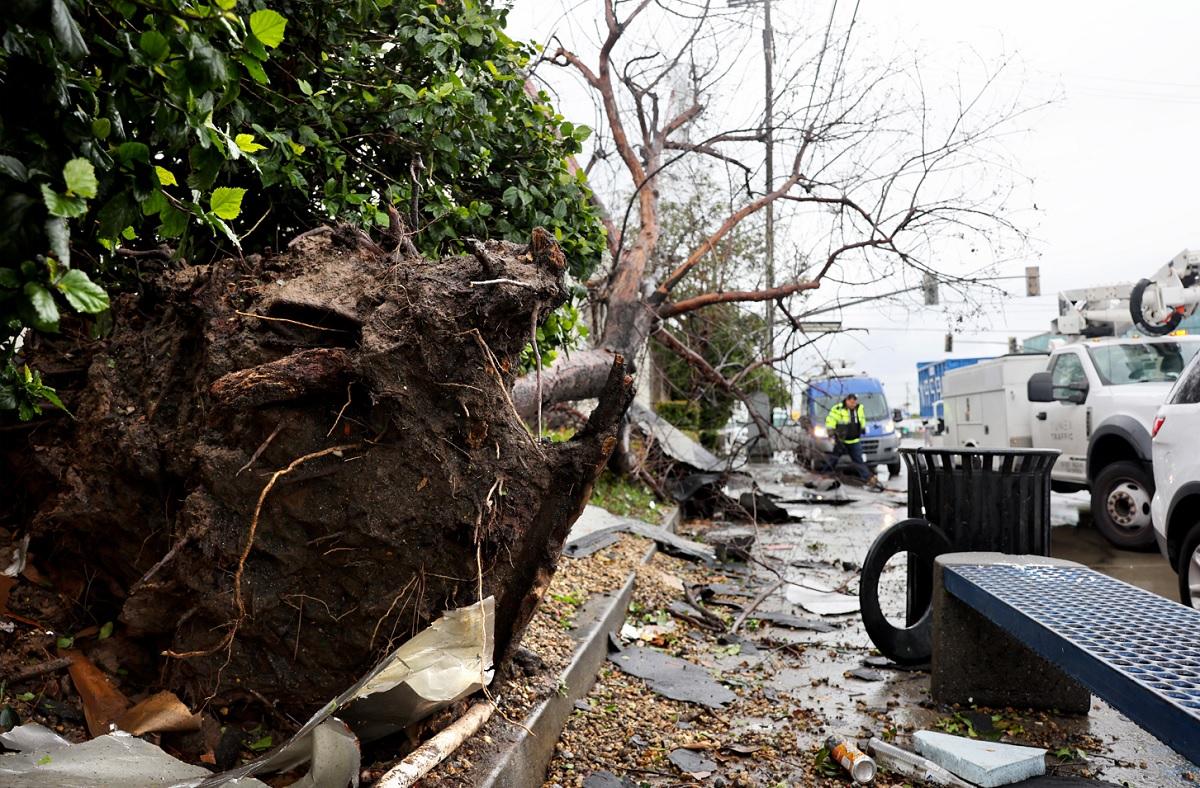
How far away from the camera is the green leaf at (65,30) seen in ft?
5.34

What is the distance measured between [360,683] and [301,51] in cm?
326

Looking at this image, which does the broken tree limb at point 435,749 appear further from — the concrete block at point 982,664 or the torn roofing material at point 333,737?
the concrete block at point 982,664

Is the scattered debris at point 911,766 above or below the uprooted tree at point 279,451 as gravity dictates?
below

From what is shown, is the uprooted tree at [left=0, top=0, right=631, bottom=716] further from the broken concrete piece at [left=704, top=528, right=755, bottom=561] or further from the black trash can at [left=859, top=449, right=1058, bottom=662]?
the broken concrete piece at [left=704, top=528, right=755, bottom=561]

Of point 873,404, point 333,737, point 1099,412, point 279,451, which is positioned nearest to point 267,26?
point 279,451

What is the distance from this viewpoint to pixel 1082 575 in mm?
4305

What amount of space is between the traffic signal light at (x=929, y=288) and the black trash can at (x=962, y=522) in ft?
15.6

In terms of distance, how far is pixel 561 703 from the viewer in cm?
393

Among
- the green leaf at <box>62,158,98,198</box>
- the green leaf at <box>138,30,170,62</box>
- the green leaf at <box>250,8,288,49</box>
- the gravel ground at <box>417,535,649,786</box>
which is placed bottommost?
the gravel ground at <box>417,535,649,786</box>

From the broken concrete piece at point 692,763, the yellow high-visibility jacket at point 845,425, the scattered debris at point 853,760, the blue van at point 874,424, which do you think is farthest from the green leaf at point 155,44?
the blue van at point 874,424

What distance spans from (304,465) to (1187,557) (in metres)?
5.89

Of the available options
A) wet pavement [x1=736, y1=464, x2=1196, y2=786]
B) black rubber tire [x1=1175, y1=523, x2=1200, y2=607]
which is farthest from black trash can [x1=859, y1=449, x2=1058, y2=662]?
black rubber tire [x1=1175, y1=523, x2=1200, y2=607]

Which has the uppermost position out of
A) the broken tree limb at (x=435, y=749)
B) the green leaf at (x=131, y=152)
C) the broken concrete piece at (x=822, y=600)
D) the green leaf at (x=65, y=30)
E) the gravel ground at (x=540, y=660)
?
the green leaf at (x=65, y=30)

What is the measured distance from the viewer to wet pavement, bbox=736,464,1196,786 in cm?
386
